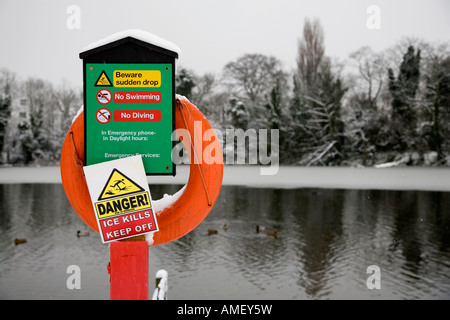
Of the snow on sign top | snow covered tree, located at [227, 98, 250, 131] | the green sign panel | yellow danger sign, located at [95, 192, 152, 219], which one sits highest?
snow covered tree, located at [227, 98, 250, 131]

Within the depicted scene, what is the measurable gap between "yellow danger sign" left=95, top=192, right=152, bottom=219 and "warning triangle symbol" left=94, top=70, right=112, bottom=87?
45cm

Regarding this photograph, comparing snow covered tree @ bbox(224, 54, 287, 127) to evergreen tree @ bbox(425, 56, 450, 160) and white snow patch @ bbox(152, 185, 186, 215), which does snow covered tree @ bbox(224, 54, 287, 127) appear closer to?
evergreen tree @ bbox(425, 56, 450, 160)

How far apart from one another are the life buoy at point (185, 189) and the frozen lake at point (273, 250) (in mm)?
8464

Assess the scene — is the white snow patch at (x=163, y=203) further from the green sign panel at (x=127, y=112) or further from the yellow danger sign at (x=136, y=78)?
the yellow danger sign at (x=136, y=78)

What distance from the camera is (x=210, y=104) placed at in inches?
1641

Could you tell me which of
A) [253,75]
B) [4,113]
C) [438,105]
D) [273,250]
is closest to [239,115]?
[253,75]

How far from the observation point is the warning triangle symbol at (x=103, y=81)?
1918 millimetres

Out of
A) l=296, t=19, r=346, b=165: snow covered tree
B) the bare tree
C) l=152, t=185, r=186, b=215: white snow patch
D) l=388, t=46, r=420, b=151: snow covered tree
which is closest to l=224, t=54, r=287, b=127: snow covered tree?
the bare tree

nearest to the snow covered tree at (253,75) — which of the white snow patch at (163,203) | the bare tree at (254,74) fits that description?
the bare tree at (254,74)

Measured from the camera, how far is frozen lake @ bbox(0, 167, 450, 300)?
10898 millimetres

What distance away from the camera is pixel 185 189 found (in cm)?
225

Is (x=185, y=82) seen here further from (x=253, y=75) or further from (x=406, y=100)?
(x=406, y=100)

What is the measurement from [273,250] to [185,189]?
39.2 feet

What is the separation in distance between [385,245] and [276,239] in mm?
3177
